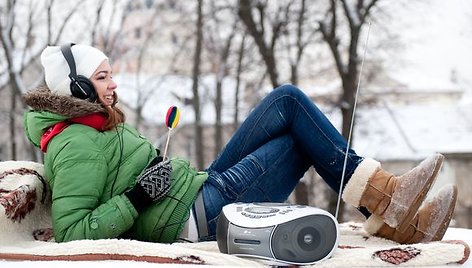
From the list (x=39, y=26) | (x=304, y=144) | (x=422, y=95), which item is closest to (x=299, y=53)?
(x=39, y=26)

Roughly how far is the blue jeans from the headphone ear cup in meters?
0.49

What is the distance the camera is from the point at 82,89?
7.64 ft

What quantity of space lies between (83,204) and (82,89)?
17.0 inches

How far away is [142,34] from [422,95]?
78.1 feet

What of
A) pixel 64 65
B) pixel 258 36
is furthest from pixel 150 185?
pixel 258 36

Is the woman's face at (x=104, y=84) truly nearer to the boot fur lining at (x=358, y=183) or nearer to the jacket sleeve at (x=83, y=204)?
the jacket sleeve at (x=83, y=204)

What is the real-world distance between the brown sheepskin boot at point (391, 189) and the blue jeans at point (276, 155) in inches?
3.7

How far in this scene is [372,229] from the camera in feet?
7.98

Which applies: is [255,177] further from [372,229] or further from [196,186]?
[372,229]

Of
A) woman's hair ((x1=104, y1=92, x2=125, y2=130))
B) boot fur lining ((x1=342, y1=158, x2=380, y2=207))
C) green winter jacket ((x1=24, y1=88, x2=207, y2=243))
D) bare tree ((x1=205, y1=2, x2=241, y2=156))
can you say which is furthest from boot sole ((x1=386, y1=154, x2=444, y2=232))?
bare tree ((x1=205, y1=2, x2=241, y2=156))

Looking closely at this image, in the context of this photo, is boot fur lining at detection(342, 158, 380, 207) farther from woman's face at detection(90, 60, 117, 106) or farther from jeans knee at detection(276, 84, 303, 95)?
woman's face at detection(90, 60, 117, 106)

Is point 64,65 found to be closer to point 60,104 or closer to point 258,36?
point 60,104

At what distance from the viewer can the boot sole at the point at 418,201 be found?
7.21ft

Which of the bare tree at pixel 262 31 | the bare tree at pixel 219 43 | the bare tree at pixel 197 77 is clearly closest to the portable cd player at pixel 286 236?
the bare tree at pixel 262 31
